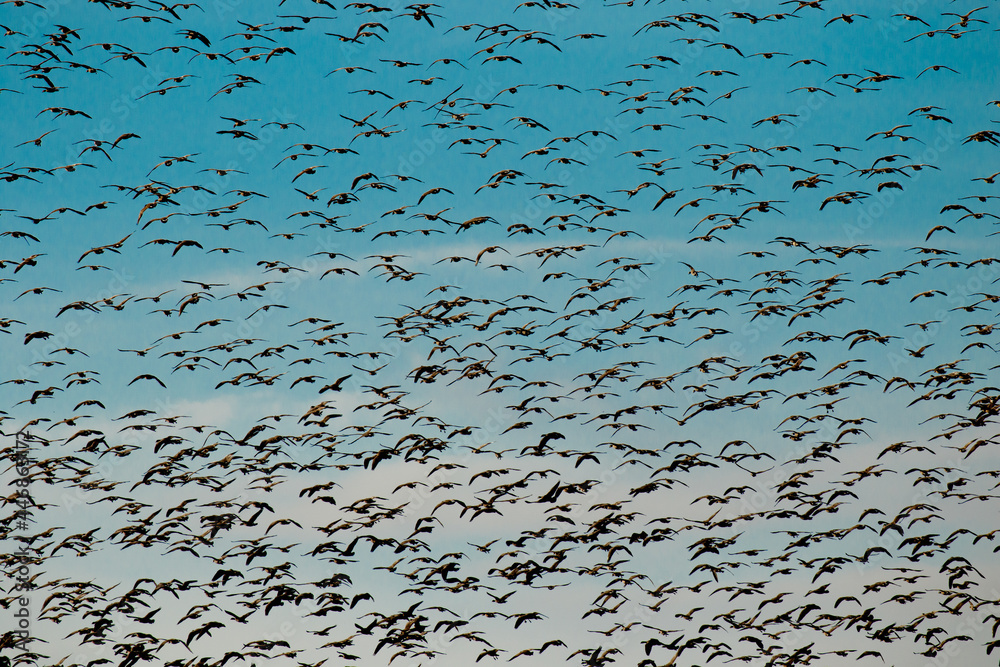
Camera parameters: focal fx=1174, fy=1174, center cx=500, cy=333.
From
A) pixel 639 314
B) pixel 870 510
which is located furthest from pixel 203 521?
pixel 870 510

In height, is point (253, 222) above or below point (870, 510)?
above

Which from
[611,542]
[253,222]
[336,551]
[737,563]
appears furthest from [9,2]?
[737,563]

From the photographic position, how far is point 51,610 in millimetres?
92750

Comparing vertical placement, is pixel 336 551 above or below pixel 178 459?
below

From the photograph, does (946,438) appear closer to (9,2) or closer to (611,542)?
(611,542)

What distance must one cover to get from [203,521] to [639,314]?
32682mm

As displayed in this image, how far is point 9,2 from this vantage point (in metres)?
61.2

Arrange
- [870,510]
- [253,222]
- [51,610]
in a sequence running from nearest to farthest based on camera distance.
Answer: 1. [253,222]
2. [870,510]
3. [51,610]

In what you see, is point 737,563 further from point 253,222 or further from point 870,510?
point 253,222

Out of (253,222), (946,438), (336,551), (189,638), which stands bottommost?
(189,638)

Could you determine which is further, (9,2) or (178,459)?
(178,459)

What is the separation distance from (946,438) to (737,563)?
17.2 metres

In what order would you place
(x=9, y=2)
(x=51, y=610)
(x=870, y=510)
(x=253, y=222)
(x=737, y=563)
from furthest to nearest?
1. (x=51, y=610)
2. (x=737, y=563)
3. (x=870, y=510)
4. (x=253, y=222)
5. (x=9, y=2)

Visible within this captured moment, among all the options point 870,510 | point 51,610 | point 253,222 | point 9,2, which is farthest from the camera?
point 51,610
